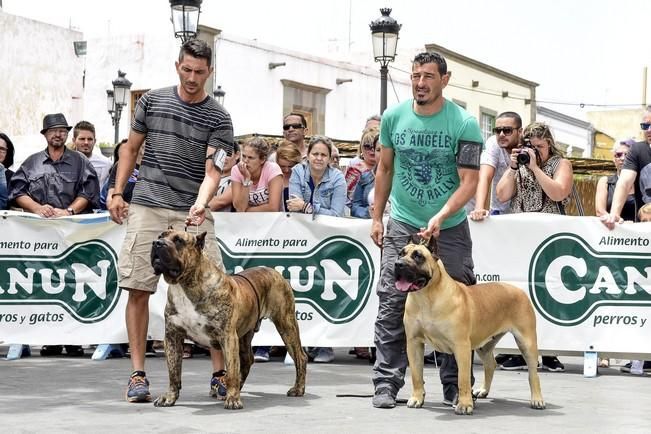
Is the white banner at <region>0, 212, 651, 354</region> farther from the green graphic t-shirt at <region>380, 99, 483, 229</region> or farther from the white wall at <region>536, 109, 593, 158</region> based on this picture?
A: the white wall at <region>536, 109, 593, 158</region>

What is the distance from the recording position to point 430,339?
21.0 feet

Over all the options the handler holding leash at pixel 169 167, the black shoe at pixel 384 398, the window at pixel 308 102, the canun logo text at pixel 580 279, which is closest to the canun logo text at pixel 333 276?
the canun logo text at pixel 580 279

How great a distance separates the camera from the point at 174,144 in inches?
269

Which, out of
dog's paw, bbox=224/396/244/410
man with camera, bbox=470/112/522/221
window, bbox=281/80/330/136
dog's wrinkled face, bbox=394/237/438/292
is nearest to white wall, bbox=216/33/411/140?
window, bbox=281/80/330/136

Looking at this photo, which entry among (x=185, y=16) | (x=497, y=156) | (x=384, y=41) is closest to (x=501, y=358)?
(x=497, y=156)

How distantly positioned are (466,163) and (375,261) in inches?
130

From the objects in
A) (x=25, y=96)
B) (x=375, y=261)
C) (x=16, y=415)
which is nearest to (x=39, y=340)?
(x=375, y=261)

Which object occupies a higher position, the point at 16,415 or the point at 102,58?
the point at 102,58

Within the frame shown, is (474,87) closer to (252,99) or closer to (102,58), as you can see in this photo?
(252,99)

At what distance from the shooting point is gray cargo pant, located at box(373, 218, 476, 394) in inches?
263

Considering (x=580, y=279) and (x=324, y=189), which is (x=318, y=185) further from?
(x=580, y=279)

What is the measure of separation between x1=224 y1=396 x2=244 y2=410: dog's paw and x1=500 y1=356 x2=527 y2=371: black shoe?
356 centimetres

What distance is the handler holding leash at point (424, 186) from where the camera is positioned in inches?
255

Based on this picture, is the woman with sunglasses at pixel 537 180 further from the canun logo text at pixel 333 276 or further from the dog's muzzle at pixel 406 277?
the dog's muzzle at pixel 406 277
